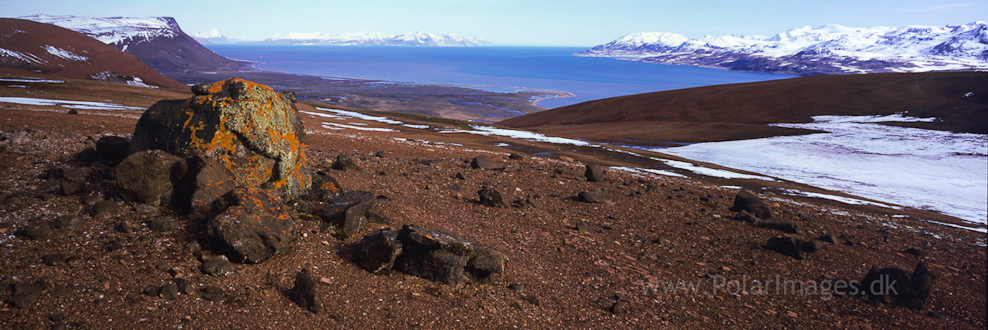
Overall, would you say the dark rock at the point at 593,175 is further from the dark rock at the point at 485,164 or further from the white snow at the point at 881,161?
the white snow at the point at 881,161

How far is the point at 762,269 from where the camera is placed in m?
7.72

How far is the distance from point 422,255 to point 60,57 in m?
73.1

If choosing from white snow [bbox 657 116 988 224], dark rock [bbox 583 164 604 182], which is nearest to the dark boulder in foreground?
dark rock [bbox 583 164 604 182]

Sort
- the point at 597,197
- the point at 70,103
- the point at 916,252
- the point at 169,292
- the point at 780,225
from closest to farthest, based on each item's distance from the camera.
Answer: the point at 169,292 < the point at 916,252 < the point at 780,225 < the point at 597,197 < the point at 70,103

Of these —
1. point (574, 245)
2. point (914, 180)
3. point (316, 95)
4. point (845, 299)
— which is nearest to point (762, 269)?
point (845, 299)

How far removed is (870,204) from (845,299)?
9.94 m

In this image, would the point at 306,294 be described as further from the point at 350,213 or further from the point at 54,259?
the point at 54,259

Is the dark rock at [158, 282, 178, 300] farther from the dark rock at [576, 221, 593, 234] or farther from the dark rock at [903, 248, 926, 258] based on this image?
the dark rock at [903, 248, 926, 258]

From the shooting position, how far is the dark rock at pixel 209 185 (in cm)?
570

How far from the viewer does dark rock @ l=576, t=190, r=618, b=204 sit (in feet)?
34.6

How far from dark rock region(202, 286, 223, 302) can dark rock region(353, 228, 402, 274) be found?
1.57 m

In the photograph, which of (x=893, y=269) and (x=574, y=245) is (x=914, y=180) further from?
(x=574, y=245)

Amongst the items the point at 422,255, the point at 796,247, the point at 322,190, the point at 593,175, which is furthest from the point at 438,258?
the point at 593,175

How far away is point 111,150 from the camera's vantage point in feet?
23.7
